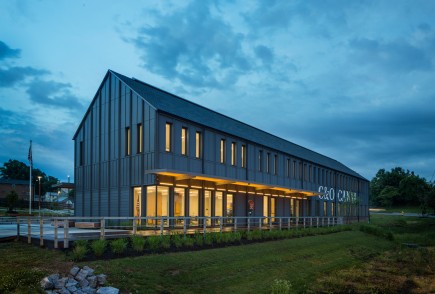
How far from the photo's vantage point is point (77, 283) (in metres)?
11.4

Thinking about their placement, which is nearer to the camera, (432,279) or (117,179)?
(432,279)

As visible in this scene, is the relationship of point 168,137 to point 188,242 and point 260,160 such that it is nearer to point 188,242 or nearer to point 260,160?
point 188,242

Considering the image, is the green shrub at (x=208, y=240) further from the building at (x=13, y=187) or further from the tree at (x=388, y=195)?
the tree at (x=388, y=195)

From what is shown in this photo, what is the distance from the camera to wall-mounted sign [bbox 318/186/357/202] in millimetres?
54125

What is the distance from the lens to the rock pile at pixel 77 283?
10.9m

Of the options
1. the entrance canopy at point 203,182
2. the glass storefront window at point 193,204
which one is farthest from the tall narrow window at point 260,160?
the glass storefront window at point 193,204

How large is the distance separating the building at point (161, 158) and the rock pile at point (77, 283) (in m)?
12.1

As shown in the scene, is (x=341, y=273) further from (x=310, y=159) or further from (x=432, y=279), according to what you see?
(x=310, y=159)

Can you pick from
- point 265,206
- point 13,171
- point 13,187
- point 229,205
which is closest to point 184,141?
point 229,205

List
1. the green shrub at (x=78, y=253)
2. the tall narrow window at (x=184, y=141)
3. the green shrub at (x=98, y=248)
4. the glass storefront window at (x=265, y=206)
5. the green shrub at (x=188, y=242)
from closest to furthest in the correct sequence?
the green shrub at (x=78, y=253) < the green shrub at (x=98, y=248) < the green shrub at (x=188, y=242) < the tall narrow window at (x=184, y=141) < the glass storefront window at (x=265, y=206)

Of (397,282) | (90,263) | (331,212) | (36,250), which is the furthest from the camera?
(331,212)

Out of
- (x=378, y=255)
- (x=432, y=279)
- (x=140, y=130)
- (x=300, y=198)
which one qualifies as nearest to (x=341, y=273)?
(x=432, y=279)

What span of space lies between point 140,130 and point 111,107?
4596 millimetres

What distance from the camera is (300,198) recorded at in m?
47.2
